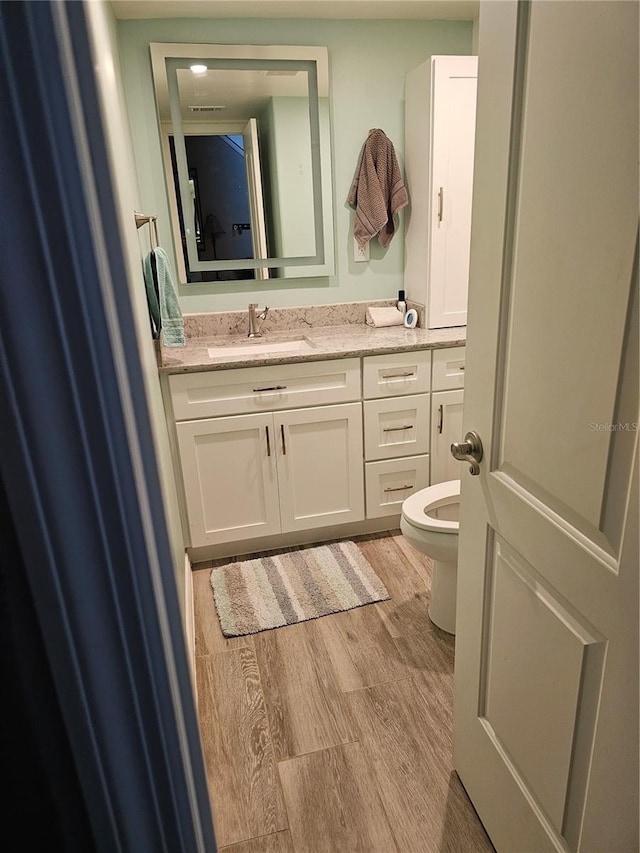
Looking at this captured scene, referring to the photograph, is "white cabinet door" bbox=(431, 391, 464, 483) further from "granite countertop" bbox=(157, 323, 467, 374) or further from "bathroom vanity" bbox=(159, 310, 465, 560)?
"granite countertop" bbox=(157, 323, 467, 374)

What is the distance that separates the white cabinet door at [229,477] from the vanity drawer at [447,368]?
0.76 metres

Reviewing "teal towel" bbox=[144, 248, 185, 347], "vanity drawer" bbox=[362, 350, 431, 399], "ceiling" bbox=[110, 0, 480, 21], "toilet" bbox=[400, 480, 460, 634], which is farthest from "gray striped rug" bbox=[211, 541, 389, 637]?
"ceiling" bbox=[110, 0, 480, 21]

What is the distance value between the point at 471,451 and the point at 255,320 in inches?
69.2

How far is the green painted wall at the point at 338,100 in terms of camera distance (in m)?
2.42

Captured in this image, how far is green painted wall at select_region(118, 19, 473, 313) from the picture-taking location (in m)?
2.42

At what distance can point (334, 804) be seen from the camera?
146 centimetres

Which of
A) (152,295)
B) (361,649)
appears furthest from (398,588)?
(152,295)

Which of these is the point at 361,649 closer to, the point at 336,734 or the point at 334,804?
the point at 336,734

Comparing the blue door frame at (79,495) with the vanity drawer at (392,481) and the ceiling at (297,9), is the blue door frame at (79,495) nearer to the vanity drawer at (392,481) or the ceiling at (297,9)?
the vanity drawer at (392,481)

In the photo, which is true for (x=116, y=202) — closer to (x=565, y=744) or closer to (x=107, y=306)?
(x=107, y=306)

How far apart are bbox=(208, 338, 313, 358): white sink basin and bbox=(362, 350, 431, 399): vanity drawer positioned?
0.31m

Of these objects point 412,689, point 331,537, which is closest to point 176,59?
point 331,537

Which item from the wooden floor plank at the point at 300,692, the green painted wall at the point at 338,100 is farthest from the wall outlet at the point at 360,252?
the wooden floor plank at the point at 300,692

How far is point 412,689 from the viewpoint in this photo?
5.92 ft
